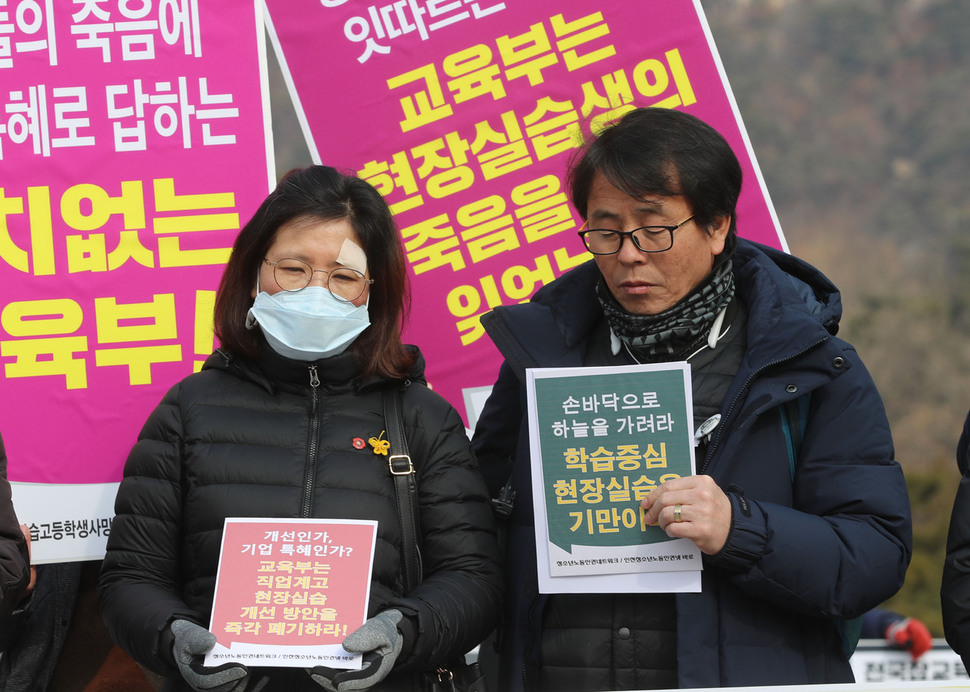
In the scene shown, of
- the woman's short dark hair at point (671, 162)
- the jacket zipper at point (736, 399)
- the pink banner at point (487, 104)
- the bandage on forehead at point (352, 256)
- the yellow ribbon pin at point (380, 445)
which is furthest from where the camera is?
the pink banner at point (487, 104)

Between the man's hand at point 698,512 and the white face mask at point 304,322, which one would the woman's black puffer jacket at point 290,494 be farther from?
the man's hand at point 698,512

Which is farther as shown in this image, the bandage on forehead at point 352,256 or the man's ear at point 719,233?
the bandage on forehead at point 352,256

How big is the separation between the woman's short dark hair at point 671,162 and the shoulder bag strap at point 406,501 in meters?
0.70

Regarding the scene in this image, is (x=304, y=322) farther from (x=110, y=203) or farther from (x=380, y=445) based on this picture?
(x=110, y=203)

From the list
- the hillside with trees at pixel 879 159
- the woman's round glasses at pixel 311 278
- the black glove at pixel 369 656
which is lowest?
the black glove at pixel 369 656

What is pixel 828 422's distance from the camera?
2.46 metres

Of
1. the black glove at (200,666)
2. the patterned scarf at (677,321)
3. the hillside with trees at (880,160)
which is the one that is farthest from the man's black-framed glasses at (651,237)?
the hillside with trees at (880,160)

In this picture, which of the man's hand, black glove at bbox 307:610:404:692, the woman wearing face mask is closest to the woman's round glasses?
the woman wearing face mask

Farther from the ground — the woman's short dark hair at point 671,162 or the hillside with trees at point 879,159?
the hillside with trees at point 879,159

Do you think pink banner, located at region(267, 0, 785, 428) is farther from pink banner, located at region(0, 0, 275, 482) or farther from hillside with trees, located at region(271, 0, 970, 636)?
hillside with trees, located at region(271, 0, 970, 636)

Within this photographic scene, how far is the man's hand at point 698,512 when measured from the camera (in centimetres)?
232

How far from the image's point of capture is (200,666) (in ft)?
7.57

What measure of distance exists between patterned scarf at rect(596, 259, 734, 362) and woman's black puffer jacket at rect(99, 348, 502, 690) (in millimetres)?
449

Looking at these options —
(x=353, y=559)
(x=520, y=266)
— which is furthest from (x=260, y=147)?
(x=353, y=559)
